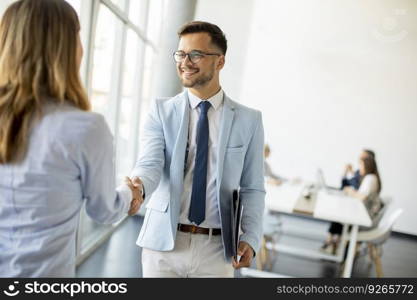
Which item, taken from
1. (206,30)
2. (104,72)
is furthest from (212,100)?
(104,72)

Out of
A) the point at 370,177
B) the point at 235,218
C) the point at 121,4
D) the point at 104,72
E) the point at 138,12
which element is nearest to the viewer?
the point at 235,218

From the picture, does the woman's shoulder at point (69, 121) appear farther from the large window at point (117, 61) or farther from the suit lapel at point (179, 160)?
the large window at point (117, 61)

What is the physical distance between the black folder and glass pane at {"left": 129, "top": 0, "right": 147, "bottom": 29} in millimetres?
2386

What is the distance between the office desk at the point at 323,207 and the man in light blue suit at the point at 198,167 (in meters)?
A: 1.89

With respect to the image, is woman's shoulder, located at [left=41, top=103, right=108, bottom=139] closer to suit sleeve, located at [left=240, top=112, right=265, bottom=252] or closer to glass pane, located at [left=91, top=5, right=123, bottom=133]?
suit sleeve, located at [left=240, top=112, right=265, bottom=252]

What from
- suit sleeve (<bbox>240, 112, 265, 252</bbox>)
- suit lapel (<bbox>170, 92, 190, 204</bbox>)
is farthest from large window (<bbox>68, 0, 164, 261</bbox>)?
suit sleeve (<bbox>240, 112, 265, 252</bbox>)

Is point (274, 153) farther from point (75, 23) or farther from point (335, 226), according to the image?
point (75, 23)

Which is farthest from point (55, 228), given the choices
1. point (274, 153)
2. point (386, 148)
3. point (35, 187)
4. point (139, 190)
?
point (274, 153)

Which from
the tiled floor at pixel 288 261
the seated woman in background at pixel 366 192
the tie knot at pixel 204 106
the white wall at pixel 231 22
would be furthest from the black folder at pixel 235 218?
the seated woman in background at pixel 366 192

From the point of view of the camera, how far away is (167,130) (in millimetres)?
1426

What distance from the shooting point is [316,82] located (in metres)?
5.93

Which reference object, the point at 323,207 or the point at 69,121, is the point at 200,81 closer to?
the point at 69,121

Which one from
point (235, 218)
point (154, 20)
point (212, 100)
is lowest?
point (235, 218)

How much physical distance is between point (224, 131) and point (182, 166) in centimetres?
21
